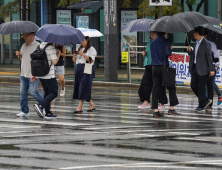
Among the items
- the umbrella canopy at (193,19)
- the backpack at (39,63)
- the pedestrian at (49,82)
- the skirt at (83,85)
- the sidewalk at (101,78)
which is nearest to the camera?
the backpack at (39,63)

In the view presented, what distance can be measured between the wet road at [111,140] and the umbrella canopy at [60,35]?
1497 mm

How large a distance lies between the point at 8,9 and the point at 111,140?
802 inches

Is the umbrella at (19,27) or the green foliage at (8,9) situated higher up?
the green foliage at (8,9)

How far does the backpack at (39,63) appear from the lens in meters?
10.2

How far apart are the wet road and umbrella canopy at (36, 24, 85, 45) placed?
150 centimetres

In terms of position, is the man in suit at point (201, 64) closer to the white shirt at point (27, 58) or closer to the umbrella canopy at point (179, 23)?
the umbrella canopy at point (179, 23)

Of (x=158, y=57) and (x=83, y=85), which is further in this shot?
(x=83, y=85)

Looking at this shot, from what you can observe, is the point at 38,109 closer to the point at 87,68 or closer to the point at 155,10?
the point at 87,68

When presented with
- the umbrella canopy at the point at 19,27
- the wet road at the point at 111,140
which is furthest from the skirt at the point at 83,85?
the umbrella canopy at the point at 19,27

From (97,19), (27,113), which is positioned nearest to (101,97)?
(27,113)

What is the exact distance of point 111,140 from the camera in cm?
817

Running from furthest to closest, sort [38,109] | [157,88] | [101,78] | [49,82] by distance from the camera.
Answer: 1. [101,78]
2. [157,88]
3. [38,109]
4. [49,82]

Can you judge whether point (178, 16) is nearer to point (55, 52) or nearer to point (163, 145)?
point (55, 52)

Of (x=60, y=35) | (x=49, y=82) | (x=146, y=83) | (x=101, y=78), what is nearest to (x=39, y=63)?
(x=49, y=82)
